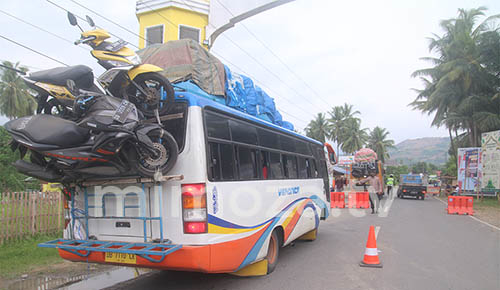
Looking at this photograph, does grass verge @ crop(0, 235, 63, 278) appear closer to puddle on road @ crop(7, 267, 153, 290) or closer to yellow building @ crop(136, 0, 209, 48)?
puddle on road @ crop(7, 267, 153, 290)

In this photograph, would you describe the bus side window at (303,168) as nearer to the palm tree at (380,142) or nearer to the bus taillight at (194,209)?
the bus taillight at (194,209)

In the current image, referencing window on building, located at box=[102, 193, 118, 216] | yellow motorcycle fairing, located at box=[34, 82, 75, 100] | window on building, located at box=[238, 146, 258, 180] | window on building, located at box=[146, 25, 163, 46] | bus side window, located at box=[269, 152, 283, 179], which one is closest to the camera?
yellow motorcycle fairing, located at box=[34, 82, 75, 100]

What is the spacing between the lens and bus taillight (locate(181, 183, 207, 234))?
4602 mm

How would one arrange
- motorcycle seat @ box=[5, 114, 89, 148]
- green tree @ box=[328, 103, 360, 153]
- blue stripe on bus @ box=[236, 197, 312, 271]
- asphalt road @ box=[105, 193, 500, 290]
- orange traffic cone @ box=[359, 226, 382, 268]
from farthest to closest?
green tree @ box=[328, 103, 360, 153], orange traffic cone @ box=[359, 226, 382, 268], asphalt road @ box=[105, 193, 500, 290], blue stripe on bus @ box=[236, 197, 312, 271], motorcycle seat @ box=[5, 114, 89, 148]

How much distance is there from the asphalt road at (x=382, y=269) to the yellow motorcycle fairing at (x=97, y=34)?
3887 millimetres

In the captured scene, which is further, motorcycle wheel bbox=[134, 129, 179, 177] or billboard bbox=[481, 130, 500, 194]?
billboard bbox=[481, 130, 500, 194]

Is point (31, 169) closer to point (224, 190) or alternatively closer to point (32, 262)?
point (224, 190)

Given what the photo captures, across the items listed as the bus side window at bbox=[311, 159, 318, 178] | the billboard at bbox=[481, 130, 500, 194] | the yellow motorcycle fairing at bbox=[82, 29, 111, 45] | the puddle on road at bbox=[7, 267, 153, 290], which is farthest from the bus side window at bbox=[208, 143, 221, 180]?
the billboard at bbox=[481, 130, 500, 194]

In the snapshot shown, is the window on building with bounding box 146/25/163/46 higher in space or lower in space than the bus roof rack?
higher

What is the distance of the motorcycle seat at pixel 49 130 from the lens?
4.06m

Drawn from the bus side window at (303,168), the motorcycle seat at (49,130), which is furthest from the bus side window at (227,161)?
the bus side window at (303,168)

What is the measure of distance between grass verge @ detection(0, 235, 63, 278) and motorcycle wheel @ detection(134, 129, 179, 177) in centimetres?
407

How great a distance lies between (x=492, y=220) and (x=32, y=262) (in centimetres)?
1642

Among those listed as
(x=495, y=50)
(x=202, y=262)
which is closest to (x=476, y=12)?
(x=495, y=50)
